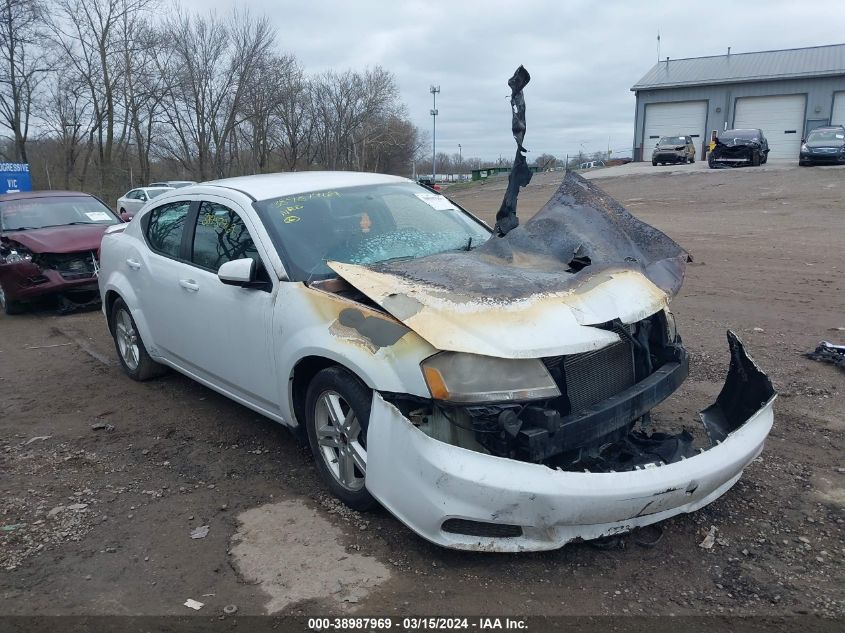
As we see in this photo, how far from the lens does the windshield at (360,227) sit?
146 inches

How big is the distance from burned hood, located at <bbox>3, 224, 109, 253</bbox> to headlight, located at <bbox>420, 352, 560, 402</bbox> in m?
7.02

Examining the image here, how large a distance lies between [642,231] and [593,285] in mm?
1107

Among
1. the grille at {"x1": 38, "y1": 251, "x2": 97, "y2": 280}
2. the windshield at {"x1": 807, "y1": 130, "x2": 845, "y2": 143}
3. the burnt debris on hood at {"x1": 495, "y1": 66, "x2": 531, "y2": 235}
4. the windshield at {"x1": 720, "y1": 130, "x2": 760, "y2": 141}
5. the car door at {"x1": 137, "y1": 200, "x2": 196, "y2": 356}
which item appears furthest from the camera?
the windshield at {"x1": 720, "y1": 130, "x2": 760, "y2": 141}

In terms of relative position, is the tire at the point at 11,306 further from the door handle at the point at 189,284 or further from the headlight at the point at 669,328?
the headlight at the point at 669,328

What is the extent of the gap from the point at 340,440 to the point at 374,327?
691mm

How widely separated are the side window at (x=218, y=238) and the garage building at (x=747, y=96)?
40.3m

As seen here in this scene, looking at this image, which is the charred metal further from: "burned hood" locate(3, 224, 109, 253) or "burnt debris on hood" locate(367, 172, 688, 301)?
"burned hood" locate(3, 224, 109, 253)

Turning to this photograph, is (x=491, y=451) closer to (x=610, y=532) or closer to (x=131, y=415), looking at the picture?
(x=610, y=532)

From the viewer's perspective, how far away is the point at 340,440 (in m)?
3.26

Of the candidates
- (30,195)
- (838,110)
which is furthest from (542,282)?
(838,110)

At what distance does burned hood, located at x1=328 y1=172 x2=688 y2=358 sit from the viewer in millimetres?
2750

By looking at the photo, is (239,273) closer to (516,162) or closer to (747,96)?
(516,162)

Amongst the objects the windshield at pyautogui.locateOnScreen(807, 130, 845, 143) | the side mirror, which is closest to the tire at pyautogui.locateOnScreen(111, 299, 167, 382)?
the side mirror

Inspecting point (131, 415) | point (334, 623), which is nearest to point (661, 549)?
point (334, 623)
